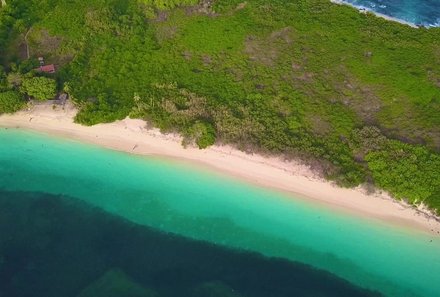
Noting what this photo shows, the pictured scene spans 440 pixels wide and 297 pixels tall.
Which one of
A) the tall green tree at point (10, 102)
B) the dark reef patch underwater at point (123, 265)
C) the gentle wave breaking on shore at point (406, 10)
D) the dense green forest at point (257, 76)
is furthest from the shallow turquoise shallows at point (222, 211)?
the gentle wave breaking on shore at point (406, 10)

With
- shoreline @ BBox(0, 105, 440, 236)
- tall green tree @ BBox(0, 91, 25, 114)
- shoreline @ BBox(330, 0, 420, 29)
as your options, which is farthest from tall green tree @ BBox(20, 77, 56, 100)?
shoreline @ BBox(330, 0, 420, 29)

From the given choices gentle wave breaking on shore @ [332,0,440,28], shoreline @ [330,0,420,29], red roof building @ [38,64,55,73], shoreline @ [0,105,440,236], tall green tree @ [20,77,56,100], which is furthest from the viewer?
gentle wave breaking on shore @ [332,0,440,28]

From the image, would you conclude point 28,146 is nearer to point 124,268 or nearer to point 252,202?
point 124,268

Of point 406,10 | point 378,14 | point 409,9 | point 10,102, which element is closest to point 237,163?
point 10,102

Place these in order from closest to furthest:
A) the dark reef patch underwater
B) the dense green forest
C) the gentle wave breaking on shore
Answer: the dark reef patch underwater
the dense green forest
the gentle wave breaking on shore

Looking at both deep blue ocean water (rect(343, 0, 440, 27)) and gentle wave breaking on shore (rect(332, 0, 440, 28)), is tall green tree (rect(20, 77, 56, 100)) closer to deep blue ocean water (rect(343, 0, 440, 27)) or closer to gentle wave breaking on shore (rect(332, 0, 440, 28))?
gentle wave breaking on shore (rect(332, 0, 440, 28))

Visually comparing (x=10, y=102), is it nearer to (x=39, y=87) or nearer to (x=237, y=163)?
(x=39, y=87)

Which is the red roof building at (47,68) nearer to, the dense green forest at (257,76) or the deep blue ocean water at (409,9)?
the dense green forest at (257,76)
